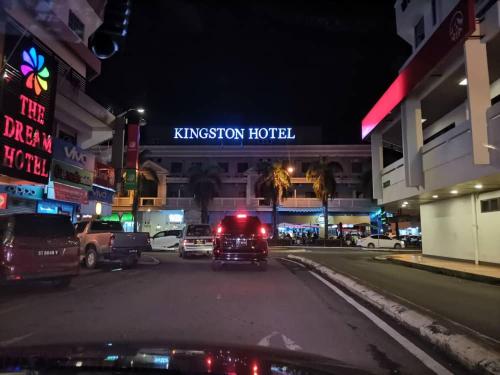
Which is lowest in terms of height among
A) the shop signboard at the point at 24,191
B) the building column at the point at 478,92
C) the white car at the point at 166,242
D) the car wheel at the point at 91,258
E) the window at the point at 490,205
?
the car wheel at the point at 91,258

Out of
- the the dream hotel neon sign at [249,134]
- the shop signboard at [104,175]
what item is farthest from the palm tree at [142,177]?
the the dream hotel neon sign at [249,134]

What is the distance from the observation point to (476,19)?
1448cm

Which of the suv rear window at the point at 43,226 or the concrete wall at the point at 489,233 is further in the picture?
the concrete wall at the point at 489,233

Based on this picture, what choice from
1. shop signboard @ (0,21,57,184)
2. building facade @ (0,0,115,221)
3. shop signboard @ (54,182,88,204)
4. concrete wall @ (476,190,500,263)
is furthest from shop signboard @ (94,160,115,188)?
concrete wall @ (476,190,500,263)

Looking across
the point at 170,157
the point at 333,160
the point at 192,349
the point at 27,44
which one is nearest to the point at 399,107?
the point at 27,44

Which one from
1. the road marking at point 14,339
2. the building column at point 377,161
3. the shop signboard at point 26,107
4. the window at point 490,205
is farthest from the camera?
the building column at point 377,161

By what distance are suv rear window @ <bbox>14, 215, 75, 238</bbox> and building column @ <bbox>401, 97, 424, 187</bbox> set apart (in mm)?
13815

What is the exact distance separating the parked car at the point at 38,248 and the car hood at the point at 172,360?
6362mm

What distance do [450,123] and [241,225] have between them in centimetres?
1089

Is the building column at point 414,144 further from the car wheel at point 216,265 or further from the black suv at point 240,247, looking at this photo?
the car wheel at point 216,265

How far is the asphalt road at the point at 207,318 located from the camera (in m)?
6.33

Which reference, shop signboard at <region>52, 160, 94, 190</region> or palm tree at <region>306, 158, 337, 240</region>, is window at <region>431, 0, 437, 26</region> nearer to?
shop signboard at <region>52, 160, 94, 190</region>

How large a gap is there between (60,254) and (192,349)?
8.11m

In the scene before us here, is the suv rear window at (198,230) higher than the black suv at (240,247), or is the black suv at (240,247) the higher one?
the suv rear window at (198,230)
